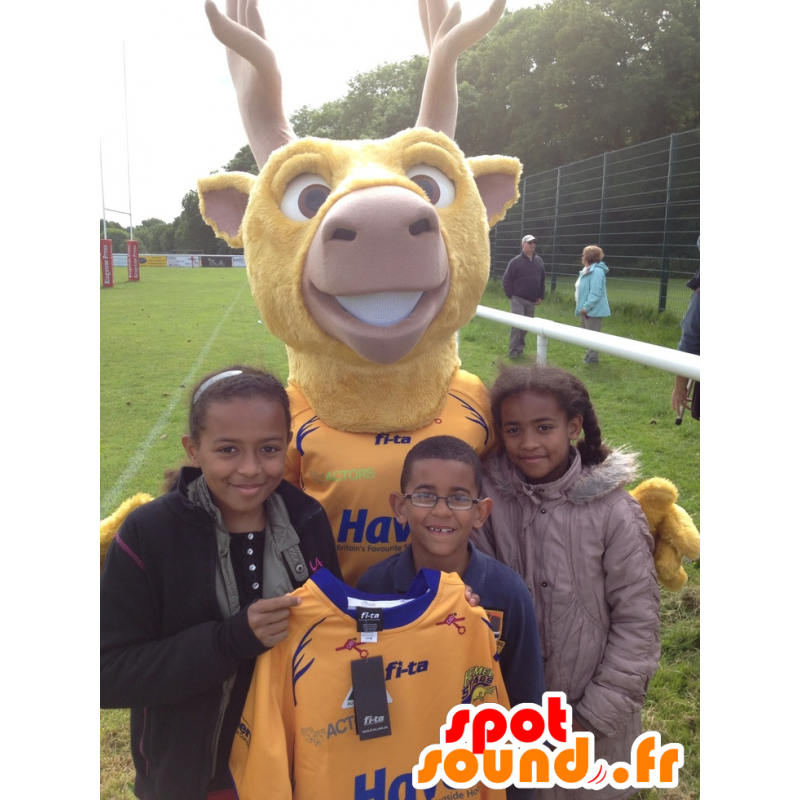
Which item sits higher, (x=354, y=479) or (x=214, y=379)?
(x=214, y=379)

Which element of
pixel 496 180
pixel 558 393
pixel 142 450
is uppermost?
pixel 496 180

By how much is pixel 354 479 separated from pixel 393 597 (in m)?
0.32

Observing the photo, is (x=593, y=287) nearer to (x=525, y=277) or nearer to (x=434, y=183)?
(x=525, y=277)

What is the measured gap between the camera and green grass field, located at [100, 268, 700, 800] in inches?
67.4

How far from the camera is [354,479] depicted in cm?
128

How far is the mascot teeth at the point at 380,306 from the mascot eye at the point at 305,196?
19cm

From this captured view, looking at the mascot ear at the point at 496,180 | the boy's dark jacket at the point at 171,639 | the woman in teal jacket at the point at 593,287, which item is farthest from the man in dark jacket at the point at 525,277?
the boy's dark jacket at the point at 171,639

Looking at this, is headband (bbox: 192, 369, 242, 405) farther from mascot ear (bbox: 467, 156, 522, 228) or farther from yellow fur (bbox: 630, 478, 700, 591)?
yellow fur (bbox: 630, 478, 700, 591)

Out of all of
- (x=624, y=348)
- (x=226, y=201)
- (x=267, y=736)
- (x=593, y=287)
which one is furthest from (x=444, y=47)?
(x=593, y=287)

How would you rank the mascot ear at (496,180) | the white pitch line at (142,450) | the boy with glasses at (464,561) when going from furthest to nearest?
the white pitch line at (142,450) → the mascot ear at (496,180) → the boy with glasses at (464,561)

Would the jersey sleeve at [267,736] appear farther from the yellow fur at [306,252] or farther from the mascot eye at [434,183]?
the mascot eye at [434,183]

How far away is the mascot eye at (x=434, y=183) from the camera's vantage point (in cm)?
124
